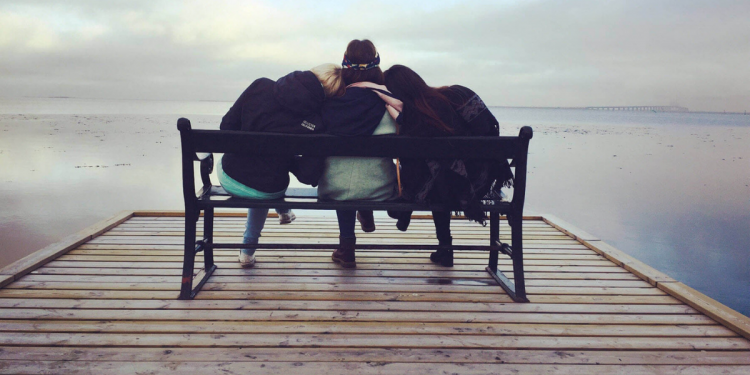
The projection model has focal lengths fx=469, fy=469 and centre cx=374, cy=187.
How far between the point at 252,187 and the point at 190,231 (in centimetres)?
44

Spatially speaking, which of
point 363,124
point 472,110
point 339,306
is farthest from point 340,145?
point 339,306

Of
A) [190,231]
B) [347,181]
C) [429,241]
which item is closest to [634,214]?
[429,241]

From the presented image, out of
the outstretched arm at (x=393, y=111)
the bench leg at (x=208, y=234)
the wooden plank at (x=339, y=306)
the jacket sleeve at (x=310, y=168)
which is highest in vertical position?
the outstretched arm at (x=393, y=111)

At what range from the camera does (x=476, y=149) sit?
253 cm

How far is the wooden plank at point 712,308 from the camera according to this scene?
239cm

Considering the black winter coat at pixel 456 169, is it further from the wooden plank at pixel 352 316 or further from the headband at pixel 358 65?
the wooden plank at pixel 352 316

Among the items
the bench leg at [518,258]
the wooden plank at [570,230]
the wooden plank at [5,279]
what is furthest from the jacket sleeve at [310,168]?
the wooden plank at [570,230]

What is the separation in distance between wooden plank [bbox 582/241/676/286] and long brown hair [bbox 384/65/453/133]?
5.69 feet

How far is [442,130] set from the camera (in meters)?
2.51

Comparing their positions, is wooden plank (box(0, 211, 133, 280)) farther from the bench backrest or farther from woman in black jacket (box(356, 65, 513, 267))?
woman in black jacket (box(356, 65, 513, 267))

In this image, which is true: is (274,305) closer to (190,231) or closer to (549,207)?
(190,231)

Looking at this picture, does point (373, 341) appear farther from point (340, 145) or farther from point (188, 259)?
point (188, 259)

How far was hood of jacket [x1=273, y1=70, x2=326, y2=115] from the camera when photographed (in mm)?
2498

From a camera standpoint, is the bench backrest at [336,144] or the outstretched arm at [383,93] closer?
the bench backrest at [336,144]
